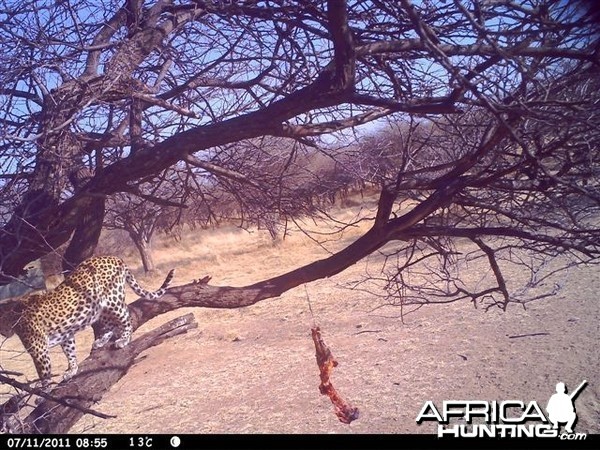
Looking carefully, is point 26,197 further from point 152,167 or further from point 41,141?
point 152,167

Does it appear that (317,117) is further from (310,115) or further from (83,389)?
(83,389)

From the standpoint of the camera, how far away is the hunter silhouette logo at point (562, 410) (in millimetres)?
3871

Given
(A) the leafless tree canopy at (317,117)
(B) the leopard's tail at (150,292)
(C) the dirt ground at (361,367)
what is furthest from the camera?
(C) the dirt ground at (361,367)

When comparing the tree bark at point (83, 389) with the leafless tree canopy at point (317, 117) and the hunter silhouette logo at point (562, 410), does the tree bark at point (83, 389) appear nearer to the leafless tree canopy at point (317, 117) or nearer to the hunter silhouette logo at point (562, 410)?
the leafless tree canopy at point (317, 117)

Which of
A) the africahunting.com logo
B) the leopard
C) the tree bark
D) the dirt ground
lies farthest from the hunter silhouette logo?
the leopard

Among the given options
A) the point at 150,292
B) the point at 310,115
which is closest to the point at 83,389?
the point at 150,292

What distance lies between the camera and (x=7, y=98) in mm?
4555

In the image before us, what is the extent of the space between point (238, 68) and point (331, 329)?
6.19m

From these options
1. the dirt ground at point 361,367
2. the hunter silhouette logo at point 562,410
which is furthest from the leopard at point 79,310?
the hunter silhouette logo at point 562,410

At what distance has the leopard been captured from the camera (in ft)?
18.0

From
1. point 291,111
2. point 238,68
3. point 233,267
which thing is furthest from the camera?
point 233,267

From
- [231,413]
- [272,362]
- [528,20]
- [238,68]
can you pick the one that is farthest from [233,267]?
[528,20]

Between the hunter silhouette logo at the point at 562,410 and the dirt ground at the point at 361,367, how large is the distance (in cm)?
86

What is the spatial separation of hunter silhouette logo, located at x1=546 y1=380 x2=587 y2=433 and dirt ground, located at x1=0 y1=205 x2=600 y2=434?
0.86 meters
